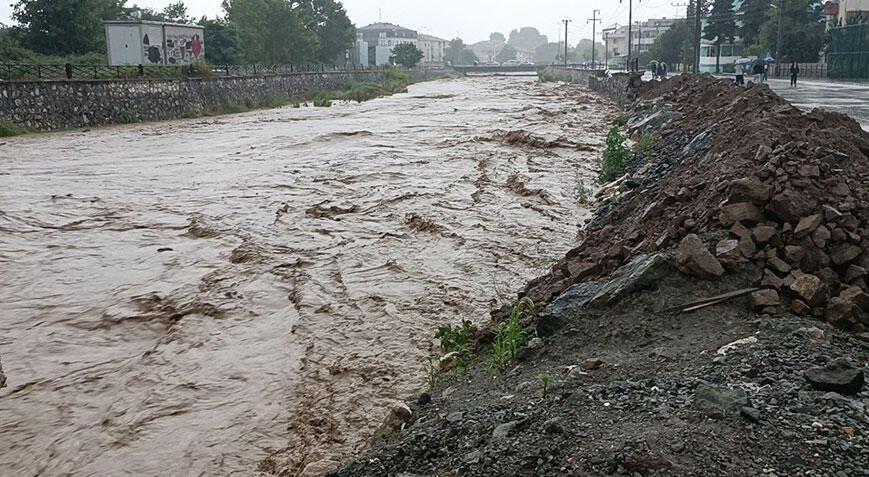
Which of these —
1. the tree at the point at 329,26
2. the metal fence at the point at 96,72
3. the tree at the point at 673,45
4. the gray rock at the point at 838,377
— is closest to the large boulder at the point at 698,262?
the gray rock at the point at 838,377

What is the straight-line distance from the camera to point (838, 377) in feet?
12.6

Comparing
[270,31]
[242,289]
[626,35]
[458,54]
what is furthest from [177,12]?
[458,54]

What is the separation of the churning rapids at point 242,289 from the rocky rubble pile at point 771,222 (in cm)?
162

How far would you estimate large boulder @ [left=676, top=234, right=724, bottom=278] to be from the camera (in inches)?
213

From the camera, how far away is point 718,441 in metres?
3.44

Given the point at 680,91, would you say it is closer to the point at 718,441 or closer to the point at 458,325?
the point at 458,325

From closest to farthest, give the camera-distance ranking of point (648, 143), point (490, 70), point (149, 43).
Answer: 1. point (648, 143)
2. point (149, 43)
3. point (490, 70)

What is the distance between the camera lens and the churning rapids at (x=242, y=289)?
562 centimetres

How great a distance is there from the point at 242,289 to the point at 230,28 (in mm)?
48285

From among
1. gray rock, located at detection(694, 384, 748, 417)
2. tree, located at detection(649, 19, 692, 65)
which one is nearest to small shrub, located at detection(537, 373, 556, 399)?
gray rock, located at detection(694, 384, 748, 417)

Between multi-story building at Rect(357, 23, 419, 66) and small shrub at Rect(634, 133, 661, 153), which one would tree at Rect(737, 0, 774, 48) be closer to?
small shrub at Rect(634, 133, 661, 153)

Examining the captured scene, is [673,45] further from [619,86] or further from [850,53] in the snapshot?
[619,86]

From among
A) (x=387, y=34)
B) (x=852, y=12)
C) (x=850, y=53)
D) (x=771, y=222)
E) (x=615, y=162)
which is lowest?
(x=615, y=162)

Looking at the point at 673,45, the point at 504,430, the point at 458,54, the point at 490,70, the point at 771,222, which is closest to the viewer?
the point at 504,430
